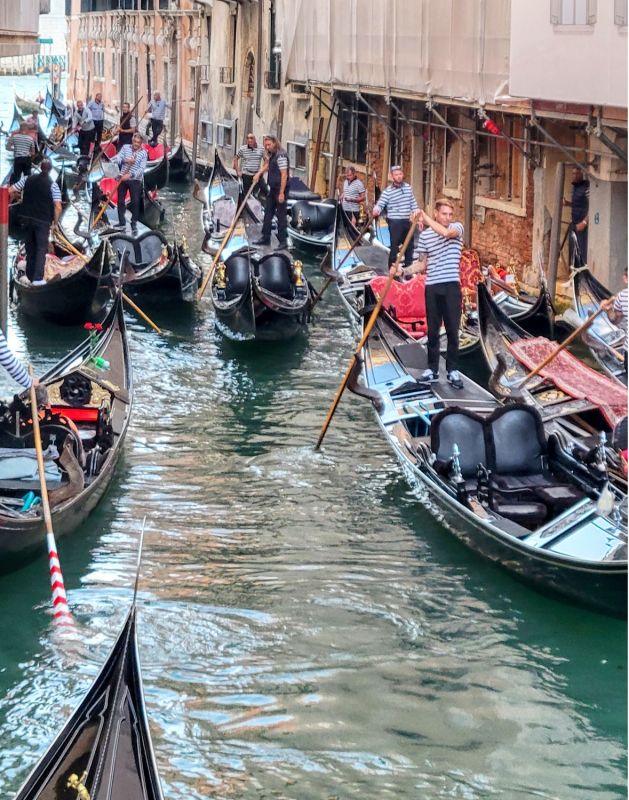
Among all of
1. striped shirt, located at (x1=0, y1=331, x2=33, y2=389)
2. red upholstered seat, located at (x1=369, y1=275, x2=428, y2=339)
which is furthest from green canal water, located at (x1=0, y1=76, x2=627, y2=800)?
red upholstered seat, located at (x1=369, y1=275, x2=428, y2=339)

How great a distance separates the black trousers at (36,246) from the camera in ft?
22.2

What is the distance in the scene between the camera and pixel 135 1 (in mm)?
20312

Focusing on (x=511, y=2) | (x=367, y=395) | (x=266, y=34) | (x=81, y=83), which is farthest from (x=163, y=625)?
(x=81, y=83)

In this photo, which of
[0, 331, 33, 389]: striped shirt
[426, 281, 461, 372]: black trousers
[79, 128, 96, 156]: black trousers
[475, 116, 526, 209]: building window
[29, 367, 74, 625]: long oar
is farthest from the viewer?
[79, 128, 96, 156]: black trousers

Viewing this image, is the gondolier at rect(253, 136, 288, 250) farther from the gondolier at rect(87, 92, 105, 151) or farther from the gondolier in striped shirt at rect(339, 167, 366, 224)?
the gondolier at rect(87, 92, 105, 151)

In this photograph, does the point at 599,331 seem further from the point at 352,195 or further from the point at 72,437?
the point at 352,195

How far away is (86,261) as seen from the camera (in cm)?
716

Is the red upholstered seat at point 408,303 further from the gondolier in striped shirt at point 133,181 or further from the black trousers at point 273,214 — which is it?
the gondolier in striped shirt at point 133,181

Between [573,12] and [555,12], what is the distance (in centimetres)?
17

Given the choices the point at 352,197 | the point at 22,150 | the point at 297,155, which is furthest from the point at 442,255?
the point at 297,155

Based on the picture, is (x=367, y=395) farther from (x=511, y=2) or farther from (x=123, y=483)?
(x=511, y=2)

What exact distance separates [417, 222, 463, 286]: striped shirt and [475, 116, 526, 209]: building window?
3.14 meters

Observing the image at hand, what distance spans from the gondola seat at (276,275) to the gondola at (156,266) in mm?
697

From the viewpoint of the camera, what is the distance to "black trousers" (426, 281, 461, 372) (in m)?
4.89
